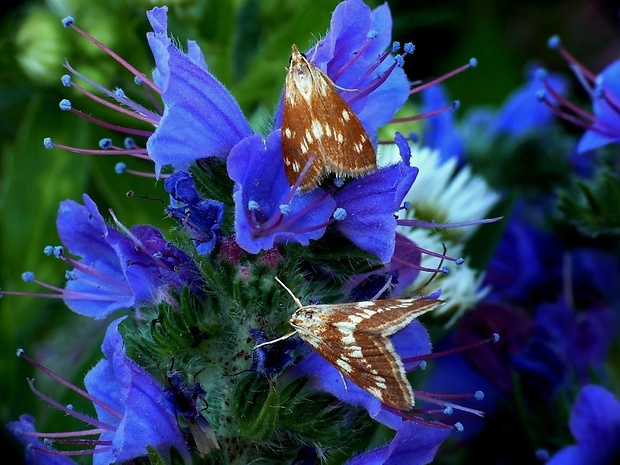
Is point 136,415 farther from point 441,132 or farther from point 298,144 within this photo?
point 441,132

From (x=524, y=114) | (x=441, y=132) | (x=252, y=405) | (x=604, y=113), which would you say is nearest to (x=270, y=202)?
(x=252, y=405)

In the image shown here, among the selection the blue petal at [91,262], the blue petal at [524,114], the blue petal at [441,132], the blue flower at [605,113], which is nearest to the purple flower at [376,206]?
the blue petal at [91,262]

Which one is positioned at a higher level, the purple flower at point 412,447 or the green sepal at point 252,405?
the green sepal at point 252,405

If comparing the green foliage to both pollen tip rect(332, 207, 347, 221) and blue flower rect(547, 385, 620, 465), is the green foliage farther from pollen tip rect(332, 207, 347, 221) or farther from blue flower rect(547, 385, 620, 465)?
pollen tip rect(332, 207, 347, 221)

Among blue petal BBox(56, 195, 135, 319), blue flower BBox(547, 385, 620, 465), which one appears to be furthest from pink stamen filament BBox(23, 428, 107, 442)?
blue flower BBox(547, 385, 620, 465)

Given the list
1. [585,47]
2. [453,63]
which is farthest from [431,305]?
[585,47]

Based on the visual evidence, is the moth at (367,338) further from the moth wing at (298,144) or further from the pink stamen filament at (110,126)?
the pink stamen filament at (110,126)

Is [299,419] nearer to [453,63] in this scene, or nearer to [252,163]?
[252,163]
